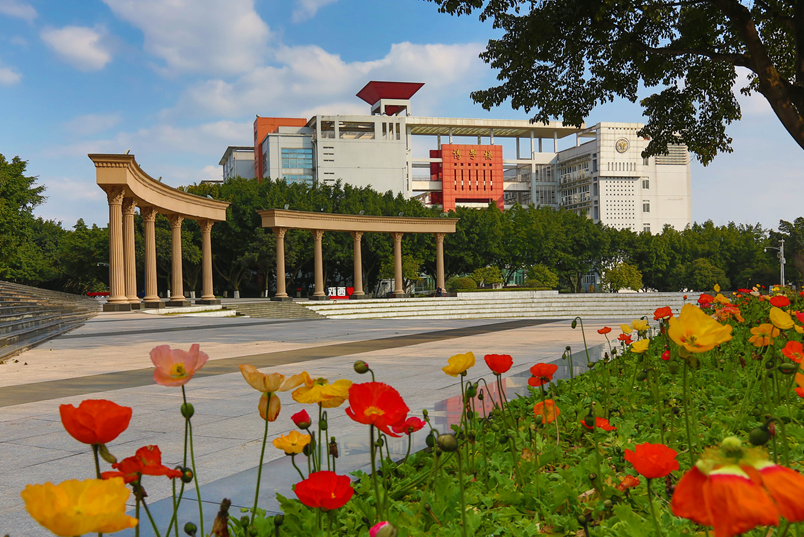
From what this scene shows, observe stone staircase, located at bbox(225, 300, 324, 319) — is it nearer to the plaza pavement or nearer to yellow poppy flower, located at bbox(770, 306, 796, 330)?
the plaza pavement

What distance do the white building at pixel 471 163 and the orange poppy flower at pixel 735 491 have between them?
306 feet

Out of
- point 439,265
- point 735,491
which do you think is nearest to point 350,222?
point 439,265

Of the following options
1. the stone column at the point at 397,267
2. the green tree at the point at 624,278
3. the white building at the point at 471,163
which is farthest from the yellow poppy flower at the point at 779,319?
the white building at the point at 471,163

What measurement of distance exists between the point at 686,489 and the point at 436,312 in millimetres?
35535

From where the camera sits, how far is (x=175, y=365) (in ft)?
6.26

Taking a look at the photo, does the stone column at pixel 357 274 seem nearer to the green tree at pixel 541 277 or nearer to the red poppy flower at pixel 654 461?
the green tree at pixel 541 277

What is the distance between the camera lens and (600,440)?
13.9ft

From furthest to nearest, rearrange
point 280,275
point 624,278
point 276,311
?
point 624,278
point 280,275
point 276,311

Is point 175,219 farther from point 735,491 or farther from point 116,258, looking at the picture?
point 735,491

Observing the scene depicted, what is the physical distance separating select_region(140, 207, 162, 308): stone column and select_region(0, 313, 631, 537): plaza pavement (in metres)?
14.7

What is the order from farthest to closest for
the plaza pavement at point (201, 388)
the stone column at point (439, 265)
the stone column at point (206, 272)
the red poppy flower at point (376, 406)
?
the stone column at point (439, 265)
the stone column at point (206, 272)
the plaza pavement at point (201, 388)
the red poppy flower at point (376, 406)

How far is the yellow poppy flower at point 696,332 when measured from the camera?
1834mm

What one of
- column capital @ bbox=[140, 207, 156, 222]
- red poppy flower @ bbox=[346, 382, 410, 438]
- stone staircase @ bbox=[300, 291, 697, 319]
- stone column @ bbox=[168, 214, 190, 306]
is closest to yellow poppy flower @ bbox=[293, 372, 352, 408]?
red poppy flower @ bbox=[346, 382, 410, 438]

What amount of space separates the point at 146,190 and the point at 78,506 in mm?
33651
